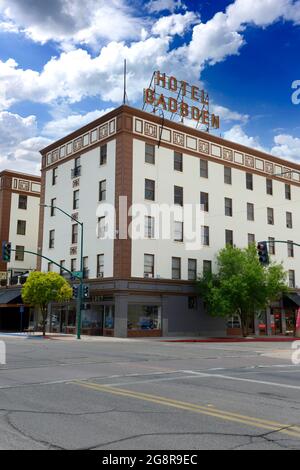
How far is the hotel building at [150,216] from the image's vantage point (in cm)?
3950

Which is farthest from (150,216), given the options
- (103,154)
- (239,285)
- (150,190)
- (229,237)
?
(229,237)

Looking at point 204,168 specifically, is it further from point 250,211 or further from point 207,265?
point 207,265

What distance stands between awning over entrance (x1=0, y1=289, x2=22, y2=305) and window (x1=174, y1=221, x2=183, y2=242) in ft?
56.1

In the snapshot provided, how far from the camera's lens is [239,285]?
130 feet

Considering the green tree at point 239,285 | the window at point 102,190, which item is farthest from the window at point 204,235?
the window at point 102,190

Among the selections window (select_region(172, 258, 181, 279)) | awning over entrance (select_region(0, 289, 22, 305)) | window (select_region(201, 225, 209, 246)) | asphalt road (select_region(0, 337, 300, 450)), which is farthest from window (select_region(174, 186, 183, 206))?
asphalt road (select_region(0, 337, 300, 450))

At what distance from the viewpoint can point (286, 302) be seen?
48.9 metres

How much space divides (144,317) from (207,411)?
103 feet

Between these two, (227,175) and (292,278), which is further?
(292,278)

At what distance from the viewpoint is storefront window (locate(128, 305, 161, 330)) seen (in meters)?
38.8

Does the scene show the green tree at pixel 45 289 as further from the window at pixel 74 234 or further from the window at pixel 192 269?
the window at pixel 192 269

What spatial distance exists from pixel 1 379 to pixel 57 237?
3527 centimetres
